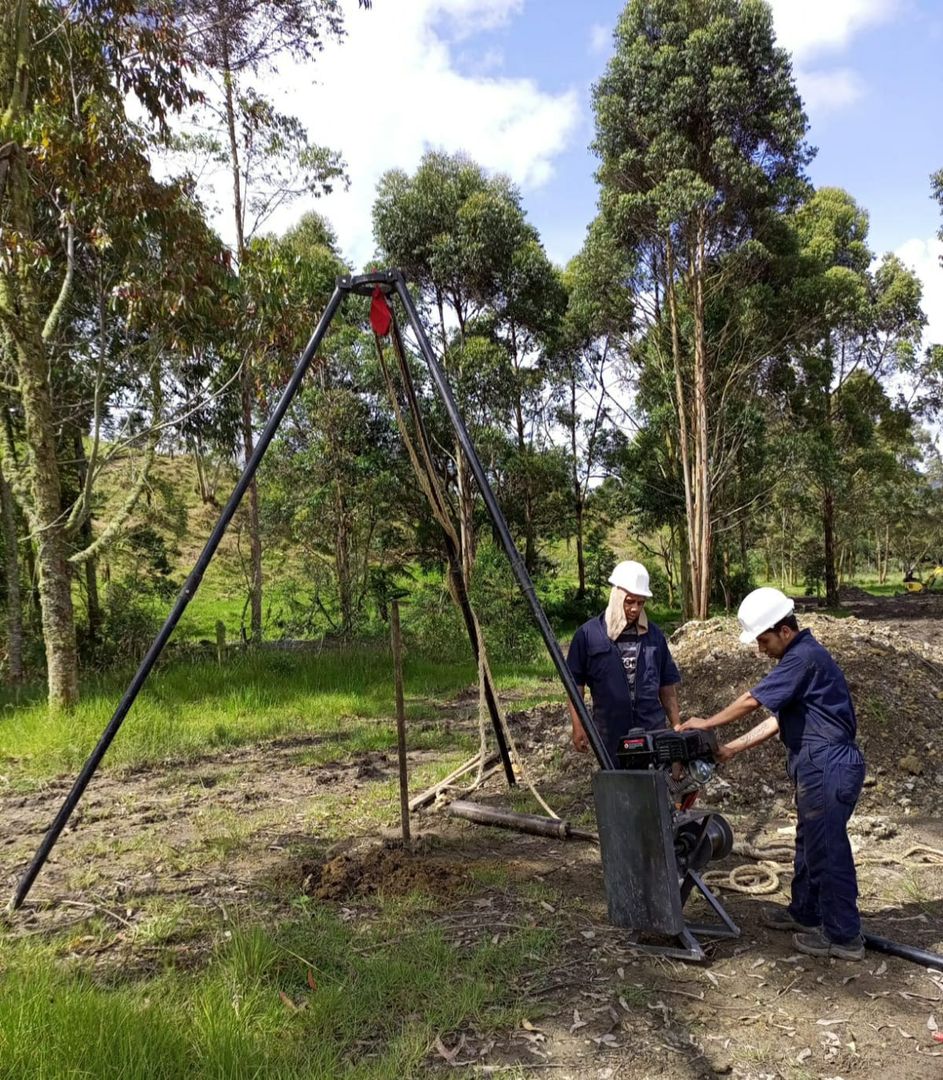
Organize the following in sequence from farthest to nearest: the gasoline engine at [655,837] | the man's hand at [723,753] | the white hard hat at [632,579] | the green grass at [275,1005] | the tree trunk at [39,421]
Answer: the tree trunk at [39,421], the white hard hat at [632,579], the man's hand at [723,753], the gasoline engine at [655,837], the green grass at [275,1005]

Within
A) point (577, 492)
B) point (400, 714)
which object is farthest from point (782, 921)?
point (577, 492)

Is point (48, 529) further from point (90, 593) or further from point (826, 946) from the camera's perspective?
point (826, 946)

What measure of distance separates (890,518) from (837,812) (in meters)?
36.5

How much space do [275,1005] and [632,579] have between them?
2.30 m

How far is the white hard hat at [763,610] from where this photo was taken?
317cm

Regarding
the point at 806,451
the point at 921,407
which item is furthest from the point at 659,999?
the point at 921,407

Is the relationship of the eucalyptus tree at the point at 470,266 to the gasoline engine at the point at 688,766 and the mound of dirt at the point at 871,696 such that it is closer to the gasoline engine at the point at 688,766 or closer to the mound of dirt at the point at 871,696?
the mound of dirt at the point at 871,696

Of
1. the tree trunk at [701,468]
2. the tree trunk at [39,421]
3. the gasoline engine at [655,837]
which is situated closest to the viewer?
the gasoline engine at [655,837]

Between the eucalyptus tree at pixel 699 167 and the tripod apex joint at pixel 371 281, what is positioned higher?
the eucalyptus tree at pixel 699 167

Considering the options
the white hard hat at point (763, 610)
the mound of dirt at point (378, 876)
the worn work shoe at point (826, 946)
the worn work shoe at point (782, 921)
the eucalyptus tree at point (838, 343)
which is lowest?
the worn work shoe at point (782, 921)

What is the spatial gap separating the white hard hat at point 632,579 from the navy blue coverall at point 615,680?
0.83ft

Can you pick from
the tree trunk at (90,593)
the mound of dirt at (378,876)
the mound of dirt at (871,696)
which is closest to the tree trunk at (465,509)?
the tree trunk at (90,593)

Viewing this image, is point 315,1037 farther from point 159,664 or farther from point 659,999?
point 159,664

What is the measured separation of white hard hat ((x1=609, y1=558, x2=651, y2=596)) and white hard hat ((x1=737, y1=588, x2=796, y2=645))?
60 centimetres
